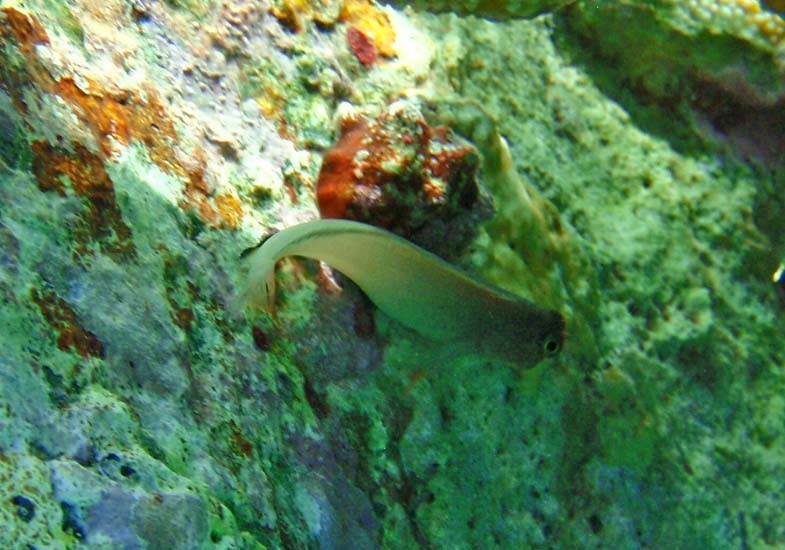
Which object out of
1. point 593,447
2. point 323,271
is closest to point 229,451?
point 323,271

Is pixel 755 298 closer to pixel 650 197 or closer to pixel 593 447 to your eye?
pixel 650 197

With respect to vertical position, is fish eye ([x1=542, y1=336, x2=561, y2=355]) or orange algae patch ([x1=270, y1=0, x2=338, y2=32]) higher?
orange algae patch ([x1=270, y1=0, x2=338, y2=32])

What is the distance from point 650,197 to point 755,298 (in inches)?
38.9

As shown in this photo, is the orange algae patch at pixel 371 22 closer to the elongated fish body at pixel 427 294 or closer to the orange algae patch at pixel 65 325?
the elongated fish body at pixel 427 294

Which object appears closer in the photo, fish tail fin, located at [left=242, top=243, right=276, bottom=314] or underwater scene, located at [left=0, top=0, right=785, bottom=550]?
underwater scene, located at [left=0, top=0, right=785, bottom=550]

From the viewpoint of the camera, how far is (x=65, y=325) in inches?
60.5

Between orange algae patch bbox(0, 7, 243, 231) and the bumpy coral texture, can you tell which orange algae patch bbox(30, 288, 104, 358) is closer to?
orange algae patch bbox(0, 7, 243, 231)

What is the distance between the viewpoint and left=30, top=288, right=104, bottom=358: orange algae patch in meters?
1.50

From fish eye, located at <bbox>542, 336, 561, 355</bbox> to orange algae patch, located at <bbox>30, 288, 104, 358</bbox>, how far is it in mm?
1737

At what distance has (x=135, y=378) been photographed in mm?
1656

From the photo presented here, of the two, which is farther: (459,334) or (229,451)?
(459,334)

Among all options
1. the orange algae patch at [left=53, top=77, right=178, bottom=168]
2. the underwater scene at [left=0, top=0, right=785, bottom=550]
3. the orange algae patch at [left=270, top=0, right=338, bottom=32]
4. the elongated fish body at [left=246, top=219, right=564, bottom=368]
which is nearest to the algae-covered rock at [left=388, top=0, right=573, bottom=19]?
the underwater scene at [left=0, top=0, right=785, bottom=550]

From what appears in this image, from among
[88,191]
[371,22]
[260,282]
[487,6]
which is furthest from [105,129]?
[487,6]

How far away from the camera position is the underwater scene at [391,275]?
1586 millimetres
